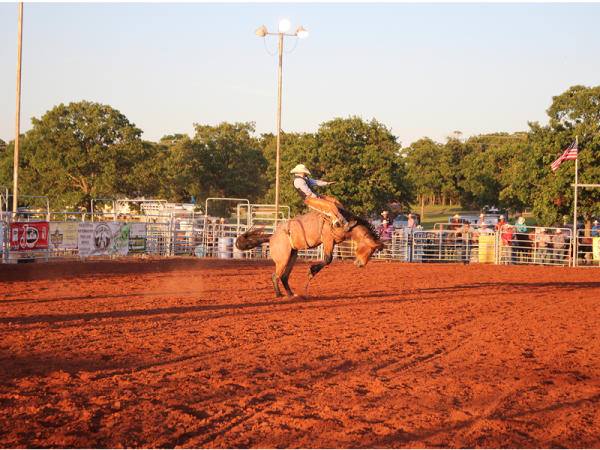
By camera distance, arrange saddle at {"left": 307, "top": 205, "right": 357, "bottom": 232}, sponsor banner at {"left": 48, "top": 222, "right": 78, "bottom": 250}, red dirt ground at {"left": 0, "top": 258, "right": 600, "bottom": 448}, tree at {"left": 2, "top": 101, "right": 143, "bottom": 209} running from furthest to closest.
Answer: tree at {"left": 2, "top": 101, "right": 143, "bottom": 209} → sponsor banner at {"left": 48, "top": 222, "right": 78, "bottom": 250} → saddle at {"left": 307, "top": 205, "right": 357, "bottom": 232} → red dirt ground at {"left": 0, "top": 258, "right": 600, "bottom": 448}

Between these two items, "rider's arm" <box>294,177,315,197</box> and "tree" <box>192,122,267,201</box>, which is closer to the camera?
"rider's arm" <box>294,177,315,197</box>

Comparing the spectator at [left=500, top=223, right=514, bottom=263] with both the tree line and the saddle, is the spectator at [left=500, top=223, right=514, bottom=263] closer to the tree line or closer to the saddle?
the tree line

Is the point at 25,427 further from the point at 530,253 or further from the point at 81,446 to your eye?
the point at 530,253

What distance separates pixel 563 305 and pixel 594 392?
21.1ft

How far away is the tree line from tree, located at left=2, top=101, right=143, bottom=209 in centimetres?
7

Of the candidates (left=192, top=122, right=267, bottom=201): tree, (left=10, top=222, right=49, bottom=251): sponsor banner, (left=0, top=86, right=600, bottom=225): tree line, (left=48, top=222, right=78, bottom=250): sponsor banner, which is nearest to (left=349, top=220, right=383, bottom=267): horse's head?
(left=10, top=222, right=49, bottom=251): sponsor banner

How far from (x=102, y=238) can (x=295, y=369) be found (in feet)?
53.8

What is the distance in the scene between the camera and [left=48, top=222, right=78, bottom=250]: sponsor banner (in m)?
19.7

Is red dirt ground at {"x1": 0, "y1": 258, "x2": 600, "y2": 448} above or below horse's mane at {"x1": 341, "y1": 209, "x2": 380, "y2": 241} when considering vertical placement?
below

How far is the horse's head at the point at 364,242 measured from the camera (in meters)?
10.4

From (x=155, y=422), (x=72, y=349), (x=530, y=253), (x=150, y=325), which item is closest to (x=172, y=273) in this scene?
(x=150, y=325)

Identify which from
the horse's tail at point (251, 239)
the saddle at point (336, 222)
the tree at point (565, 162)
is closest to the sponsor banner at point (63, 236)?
the horse's tail at point (251, 239)

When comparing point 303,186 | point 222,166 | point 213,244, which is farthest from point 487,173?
point 303,186

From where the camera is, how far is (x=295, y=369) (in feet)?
19.9
